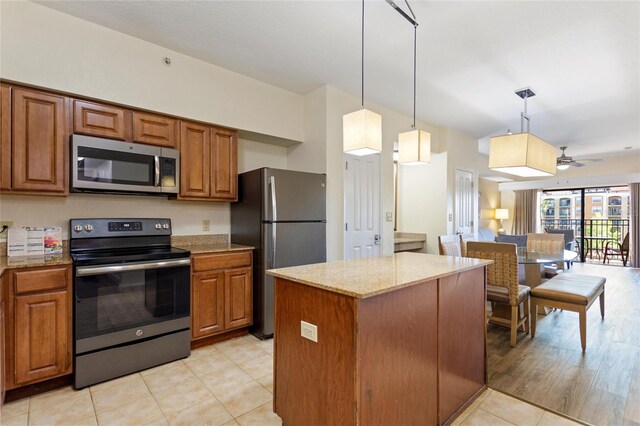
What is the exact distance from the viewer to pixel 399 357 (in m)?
1.54

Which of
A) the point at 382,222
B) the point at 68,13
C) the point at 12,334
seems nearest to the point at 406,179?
the point at 382,222

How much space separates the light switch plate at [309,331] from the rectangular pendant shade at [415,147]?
1.55m

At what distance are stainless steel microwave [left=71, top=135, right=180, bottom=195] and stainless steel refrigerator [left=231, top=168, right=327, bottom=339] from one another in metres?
0.72

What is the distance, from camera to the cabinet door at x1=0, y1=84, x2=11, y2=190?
2.16 meters

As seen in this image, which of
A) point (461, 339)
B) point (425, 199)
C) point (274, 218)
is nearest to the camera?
point (461, 339)

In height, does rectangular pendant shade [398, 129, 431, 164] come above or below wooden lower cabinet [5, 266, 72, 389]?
above

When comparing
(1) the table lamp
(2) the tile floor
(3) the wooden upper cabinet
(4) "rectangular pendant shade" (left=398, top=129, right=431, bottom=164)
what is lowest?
(2) the tile floor

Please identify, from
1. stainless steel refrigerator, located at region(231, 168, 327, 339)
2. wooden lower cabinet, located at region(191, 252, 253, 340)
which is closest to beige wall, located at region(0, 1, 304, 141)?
stainless steel refrigerator, located at region(231, 168, 327, 339)

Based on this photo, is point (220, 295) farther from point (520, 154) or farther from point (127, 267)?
point (520, 154)

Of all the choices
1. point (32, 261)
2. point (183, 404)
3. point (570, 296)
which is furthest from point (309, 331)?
point (570, 296)

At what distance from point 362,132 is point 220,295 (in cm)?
195

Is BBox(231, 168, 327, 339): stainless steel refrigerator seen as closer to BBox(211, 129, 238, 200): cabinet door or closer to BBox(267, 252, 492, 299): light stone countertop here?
BBox(211, 129, 238, 200): cabinet door

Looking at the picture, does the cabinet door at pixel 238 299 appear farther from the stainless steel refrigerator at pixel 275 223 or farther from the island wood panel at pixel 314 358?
the island wood panel at pixel 314 358

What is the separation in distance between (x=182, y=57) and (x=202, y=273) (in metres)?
1.98
